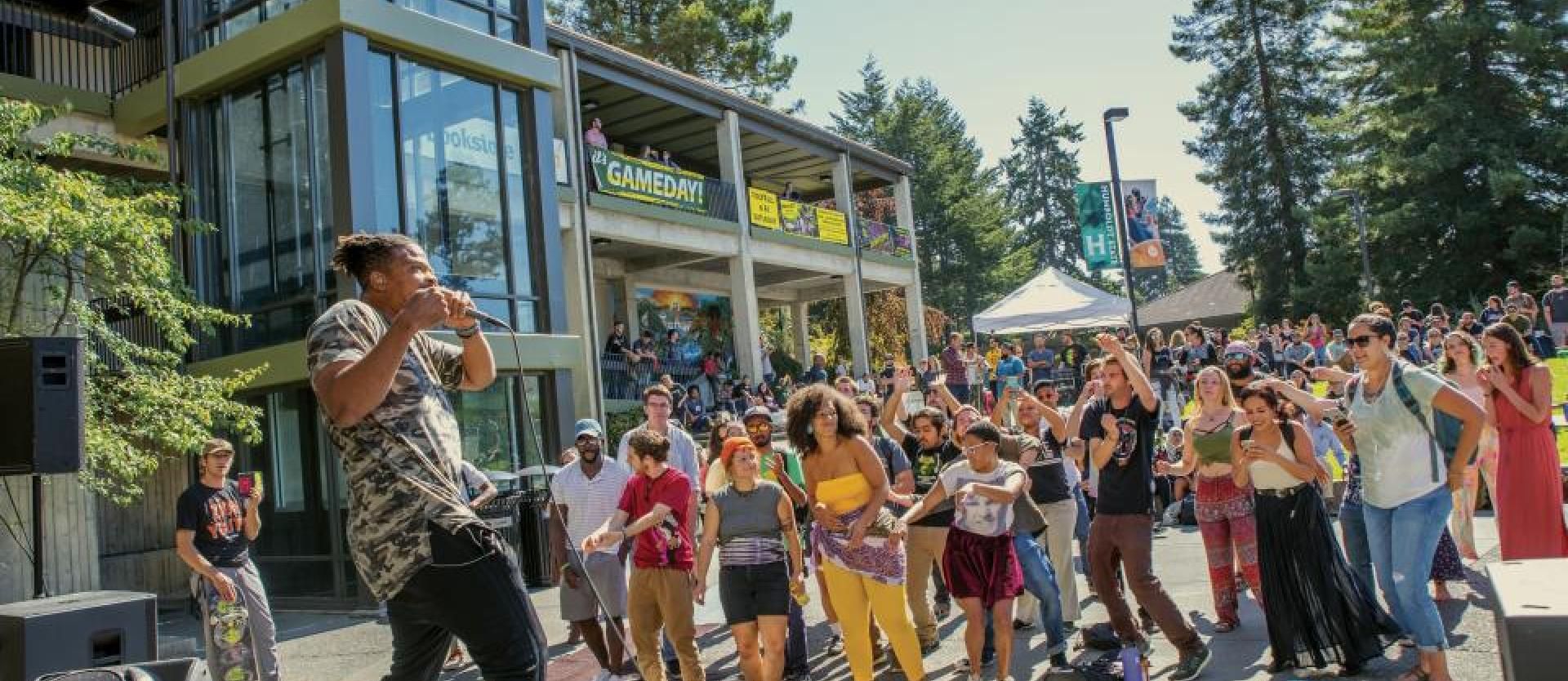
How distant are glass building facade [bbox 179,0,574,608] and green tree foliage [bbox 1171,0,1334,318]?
33227 millimetres

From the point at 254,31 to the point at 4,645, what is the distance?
10345 mm

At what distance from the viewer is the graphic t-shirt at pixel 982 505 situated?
5984 millimetres

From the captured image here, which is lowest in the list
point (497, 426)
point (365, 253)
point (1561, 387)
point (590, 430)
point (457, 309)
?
point (1561, 387)

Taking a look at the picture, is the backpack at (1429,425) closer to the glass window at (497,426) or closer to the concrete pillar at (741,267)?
the glass window at (497,426)

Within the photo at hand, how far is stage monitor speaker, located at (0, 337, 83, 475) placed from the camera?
222 inches

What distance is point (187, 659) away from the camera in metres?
3.42

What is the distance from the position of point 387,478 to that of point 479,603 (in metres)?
0.39

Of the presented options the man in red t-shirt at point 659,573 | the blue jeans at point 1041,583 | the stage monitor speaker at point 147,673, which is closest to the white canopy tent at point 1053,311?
the blue jeans at point 1041,583

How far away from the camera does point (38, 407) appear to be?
567 centimetres

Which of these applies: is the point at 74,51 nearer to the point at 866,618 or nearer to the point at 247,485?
the point at 247,485

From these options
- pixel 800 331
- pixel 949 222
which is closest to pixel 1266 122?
pixel 949 222

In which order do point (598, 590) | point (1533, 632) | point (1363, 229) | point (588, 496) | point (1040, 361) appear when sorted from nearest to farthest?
point (1533, 632) < point (598, 590) < point (588, 496) < point (1040, 361) < point (1363, 229)

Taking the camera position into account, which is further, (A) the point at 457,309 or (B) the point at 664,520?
(B) the point at 664,520

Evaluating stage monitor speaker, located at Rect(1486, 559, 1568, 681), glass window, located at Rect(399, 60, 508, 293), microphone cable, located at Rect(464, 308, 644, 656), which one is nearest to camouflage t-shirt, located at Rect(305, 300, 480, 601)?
microphone cable, located at Rect(464, 308, 644, 656)
